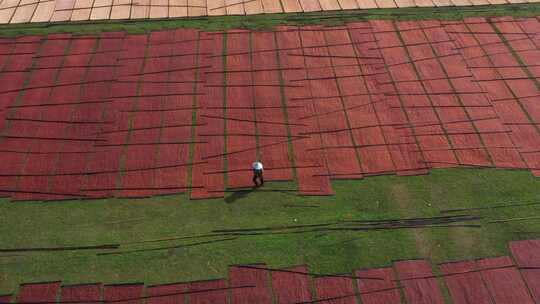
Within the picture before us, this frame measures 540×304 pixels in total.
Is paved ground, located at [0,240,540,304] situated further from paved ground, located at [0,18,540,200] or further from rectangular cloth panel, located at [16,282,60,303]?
paved ground, located at [0,18,540,200]

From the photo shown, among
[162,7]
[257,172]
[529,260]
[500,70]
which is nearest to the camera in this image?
[529,260]

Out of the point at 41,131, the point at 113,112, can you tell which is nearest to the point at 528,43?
the point at 113,112

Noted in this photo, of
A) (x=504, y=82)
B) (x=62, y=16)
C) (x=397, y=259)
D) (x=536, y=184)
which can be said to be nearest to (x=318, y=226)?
(x=397, y=259)

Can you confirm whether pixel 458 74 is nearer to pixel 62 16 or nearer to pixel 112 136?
pixel 112 136

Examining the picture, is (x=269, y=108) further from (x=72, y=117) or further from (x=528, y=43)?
(x=528, y=43)

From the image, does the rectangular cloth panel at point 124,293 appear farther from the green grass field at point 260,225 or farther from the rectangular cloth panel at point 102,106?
the rectangular cloth panel at point 102,106

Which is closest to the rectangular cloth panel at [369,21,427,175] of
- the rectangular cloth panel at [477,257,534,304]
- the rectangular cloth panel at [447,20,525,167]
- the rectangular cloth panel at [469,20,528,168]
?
the rectangular cloth panel at [447,20,525,167]

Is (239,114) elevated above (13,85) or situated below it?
below
